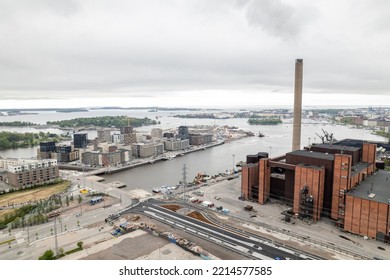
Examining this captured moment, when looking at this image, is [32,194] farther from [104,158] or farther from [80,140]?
Result: [80,140]

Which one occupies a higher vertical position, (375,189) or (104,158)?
(375,189)

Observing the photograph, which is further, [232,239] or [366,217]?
[366,217]

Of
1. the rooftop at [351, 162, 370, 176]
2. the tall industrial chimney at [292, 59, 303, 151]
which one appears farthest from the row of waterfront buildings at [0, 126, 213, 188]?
the rooftop at [351, 162, 370, 176]

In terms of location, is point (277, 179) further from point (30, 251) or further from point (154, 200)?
point (30, 251)

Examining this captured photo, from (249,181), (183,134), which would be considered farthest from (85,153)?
(249,181)

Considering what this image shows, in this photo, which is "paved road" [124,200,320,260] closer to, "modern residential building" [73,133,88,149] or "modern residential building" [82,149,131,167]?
"modern residential building" [82,149,131,167]

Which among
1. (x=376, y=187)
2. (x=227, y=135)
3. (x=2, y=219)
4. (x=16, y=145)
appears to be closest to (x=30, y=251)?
(x=2, y=219)

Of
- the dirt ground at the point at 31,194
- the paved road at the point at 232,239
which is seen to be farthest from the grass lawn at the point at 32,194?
the paved road at the point at 232,239

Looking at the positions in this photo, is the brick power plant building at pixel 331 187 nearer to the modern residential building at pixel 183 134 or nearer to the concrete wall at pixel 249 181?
the concrete wall at pixel 249 181
